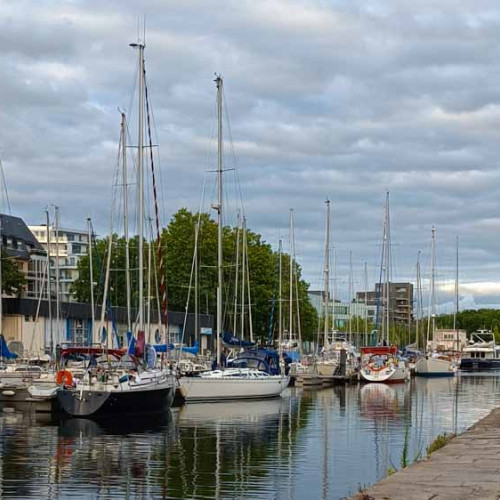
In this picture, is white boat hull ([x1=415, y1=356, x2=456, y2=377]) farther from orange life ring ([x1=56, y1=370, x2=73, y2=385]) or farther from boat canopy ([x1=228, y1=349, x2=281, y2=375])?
orange life ring ([x1=56, y1=370, x2=73, y2=385])

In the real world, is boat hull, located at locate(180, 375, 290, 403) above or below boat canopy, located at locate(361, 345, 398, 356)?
below

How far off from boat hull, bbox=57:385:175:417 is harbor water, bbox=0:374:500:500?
49 cm

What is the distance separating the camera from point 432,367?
331 ft

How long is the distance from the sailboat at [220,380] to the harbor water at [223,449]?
0.80 meters

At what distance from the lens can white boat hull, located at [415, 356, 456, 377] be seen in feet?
329

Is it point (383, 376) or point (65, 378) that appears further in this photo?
point (383, 376)

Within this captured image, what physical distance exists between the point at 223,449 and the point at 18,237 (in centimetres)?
11991

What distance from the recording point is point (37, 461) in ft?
103

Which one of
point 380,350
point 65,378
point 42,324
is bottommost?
point 65,378

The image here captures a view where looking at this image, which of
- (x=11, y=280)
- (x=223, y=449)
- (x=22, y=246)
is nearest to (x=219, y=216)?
(x=223, y=449)

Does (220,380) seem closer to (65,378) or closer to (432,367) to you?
(65,378)

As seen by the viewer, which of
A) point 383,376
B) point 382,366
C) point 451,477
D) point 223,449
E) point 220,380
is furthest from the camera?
point 382,366

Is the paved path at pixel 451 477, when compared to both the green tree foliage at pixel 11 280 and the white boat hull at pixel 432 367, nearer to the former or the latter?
the white boat hull at pixel 432 367

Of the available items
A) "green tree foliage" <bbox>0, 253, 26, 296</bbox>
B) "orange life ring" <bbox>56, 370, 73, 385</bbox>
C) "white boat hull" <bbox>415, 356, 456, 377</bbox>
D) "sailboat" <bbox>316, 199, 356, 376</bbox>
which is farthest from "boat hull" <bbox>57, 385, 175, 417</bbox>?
"white boat hull" <bbox>415, 356, 456, 377</bbox>
